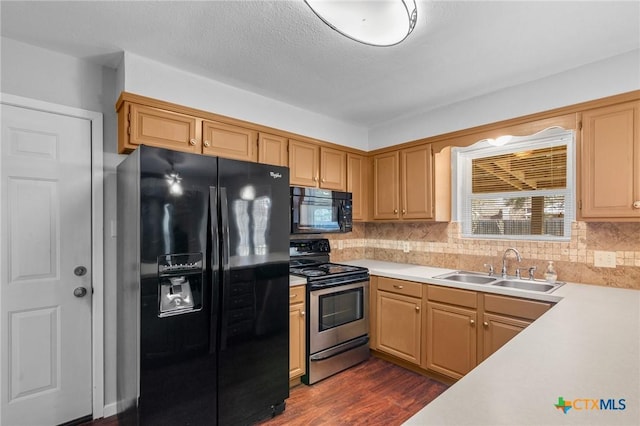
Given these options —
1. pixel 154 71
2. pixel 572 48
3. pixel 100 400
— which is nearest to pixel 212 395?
pixel 100 400

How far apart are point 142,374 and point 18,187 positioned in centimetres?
145

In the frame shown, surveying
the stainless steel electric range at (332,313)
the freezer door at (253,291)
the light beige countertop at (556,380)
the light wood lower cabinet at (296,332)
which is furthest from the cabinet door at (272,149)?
the light beige countertop at (556,380)

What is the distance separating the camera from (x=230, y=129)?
2.56 meters

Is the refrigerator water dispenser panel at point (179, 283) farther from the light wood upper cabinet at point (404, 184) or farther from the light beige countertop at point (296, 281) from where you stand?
the light wood upper cabinet at point (404, 184)

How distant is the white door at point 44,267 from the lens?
1.96 metres

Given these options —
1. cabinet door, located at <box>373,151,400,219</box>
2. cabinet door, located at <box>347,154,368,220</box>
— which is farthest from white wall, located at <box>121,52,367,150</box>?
cabinet door, located at <box>373,151,400,219</box>

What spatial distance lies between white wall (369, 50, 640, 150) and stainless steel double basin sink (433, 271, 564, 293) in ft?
4.45

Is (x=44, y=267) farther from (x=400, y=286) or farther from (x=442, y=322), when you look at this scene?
(x=442, y=322)

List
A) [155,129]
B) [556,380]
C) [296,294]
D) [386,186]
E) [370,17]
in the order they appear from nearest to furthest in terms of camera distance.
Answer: [556,380]
[370,17]
[155,129]
[296,294]
[386,186]

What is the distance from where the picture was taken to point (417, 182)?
320 centimetres

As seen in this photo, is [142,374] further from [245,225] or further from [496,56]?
[496,56]

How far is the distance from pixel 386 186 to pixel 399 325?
58.2 inches

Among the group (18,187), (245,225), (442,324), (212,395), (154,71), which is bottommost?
(212,395)

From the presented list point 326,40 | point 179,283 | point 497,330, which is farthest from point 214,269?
point 497,330
